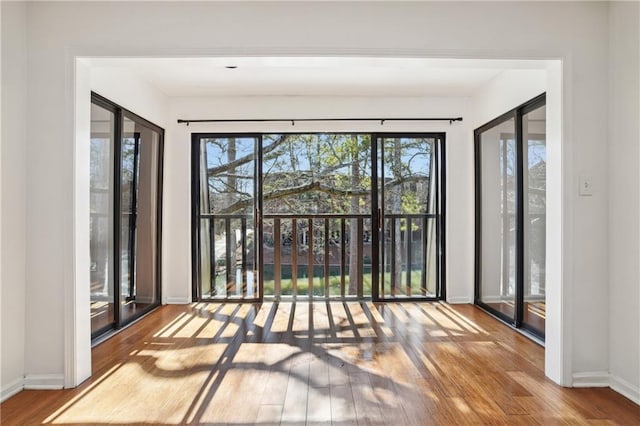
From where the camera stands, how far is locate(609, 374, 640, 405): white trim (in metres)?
2.25

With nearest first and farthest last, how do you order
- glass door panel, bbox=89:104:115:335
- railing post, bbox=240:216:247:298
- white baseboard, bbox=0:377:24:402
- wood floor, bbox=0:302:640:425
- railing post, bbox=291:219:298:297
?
wood floor, bbox=0:302:640:425
white baseboard, bbox=0:377:24:402
glass door panel, bbox=89:104:115:335
railing post, bbox=240:216:247:298
railing post, bbox=291:219:298:297

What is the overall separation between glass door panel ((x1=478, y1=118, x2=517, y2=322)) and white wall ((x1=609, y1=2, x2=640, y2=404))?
1.20 m

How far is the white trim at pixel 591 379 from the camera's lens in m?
2.43

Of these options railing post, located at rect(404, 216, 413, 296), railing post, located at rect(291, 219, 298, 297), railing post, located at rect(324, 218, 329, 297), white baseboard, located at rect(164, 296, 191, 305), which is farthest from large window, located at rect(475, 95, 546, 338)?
white baseboard, located at rect(164, 296, 191, 305)

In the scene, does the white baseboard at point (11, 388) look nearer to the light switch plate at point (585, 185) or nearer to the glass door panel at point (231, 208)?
the glass door panel at point (231, 208)

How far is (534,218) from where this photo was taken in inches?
132

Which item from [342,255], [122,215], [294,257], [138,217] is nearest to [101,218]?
[122,215]

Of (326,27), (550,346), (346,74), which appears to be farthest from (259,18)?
(550,346)

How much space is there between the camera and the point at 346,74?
371 cm

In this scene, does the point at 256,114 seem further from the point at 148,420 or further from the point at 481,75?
the point at 148,420

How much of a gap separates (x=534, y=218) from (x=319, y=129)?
7.74 feet

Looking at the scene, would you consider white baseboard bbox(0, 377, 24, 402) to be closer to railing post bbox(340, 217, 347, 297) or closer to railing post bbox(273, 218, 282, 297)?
railing post bbox(273, 218, 282, 297)

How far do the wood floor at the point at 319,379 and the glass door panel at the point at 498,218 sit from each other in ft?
1.23

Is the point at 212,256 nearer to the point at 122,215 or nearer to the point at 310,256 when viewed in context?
the point at 310,256
